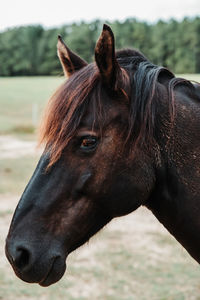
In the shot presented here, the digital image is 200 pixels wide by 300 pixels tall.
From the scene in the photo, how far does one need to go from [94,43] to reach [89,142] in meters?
55.6

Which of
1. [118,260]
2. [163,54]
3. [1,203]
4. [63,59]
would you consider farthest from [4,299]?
[163,54]

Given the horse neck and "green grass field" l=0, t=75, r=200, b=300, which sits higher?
the horse neck

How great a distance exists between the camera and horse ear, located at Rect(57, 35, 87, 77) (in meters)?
1.95

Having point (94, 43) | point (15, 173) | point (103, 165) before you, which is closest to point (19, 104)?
point (15, 173)

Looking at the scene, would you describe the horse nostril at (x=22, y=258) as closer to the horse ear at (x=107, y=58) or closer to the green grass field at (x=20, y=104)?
the horse ear at (x=107, y=58)

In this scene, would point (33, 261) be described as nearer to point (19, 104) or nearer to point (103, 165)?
point (103, 165)

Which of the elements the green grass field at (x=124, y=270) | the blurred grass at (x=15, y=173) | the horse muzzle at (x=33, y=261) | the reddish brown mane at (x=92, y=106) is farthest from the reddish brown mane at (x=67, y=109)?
the blurred grass at (x=15, y=173)

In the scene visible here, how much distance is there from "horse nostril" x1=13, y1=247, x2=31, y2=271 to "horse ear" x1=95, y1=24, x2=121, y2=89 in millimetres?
831

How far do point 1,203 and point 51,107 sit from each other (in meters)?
6.41

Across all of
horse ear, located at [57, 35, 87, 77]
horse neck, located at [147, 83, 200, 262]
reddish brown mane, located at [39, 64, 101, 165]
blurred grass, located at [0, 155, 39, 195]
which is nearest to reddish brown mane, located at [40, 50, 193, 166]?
reddish brown mane, located at [39, 64, 101, 165]

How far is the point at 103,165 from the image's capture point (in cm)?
162

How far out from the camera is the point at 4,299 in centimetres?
418

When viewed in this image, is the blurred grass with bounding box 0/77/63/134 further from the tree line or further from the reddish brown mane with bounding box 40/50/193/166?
the reddish brown mane with bounding box 40/50/193/166

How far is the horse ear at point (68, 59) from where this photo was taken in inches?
76.7
